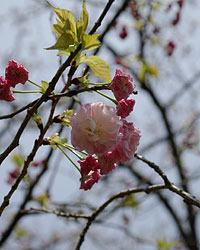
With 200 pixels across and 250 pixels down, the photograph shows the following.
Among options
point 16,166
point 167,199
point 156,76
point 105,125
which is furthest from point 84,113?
point 167,199

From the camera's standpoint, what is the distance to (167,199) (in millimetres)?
5180

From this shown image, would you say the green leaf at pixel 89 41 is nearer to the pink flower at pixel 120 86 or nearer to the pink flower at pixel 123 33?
the pink flower at pixel 120 86

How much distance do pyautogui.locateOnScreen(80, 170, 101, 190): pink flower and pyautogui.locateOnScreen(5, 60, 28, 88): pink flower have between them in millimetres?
354

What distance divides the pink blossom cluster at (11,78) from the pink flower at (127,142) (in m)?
0.34

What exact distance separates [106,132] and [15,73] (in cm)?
34

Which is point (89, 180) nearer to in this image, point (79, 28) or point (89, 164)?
point (89, 164)

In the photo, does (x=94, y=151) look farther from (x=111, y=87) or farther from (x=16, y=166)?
(x=16, y=166)

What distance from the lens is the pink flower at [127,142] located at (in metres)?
0.84

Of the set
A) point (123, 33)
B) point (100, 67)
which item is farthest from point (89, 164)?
point (123, 33)

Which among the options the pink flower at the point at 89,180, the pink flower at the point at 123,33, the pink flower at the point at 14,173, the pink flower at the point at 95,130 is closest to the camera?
the pink flower at the point at 95,130

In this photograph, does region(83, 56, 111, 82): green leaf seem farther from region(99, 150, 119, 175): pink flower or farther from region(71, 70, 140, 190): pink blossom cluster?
region(99, 150, 119, 175): pink flower

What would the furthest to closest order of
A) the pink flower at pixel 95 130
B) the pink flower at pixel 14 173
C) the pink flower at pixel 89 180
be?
the pink flower at pixel 14 173 < the pink flower at pixel 89 180 < the pink flower at pixel 95 130

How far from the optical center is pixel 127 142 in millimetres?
840

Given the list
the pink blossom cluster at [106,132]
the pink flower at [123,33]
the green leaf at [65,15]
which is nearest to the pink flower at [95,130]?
the pink blossom cluster at [106,132]
